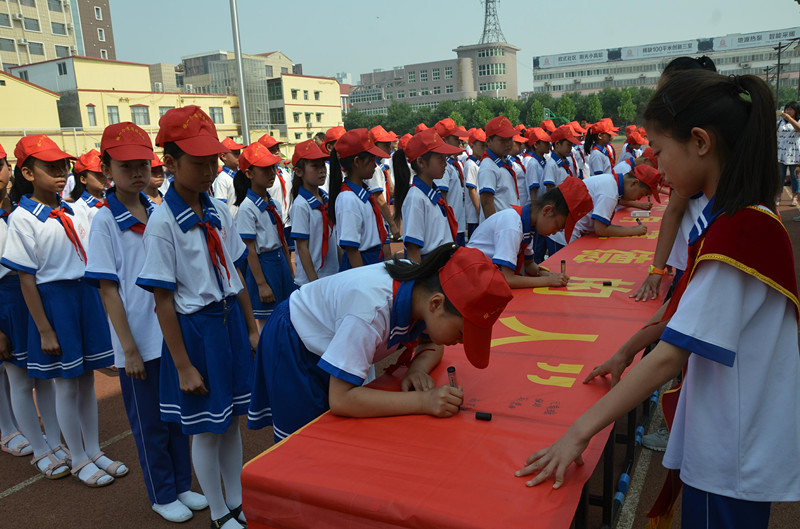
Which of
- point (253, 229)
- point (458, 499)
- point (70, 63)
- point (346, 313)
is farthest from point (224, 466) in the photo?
point (70, 63)

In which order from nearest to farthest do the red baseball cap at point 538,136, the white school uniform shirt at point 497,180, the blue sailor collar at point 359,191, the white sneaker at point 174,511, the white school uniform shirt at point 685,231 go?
the white sneaker at point 174,511, the white school uniform shirt at point 685,231, the blue sailor collar at point 359,191, the white school uniform shirt at point 497,180, the red baseball cap at point 538,136

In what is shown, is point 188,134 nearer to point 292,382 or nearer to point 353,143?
point 292,382

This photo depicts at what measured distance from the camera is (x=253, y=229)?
392 centimetres

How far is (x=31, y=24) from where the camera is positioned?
4406 centimetres

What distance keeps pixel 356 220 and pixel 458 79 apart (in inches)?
3403

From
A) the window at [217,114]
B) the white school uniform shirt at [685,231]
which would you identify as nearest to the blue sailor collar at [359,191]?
the white school uniform shirt at [685,231]

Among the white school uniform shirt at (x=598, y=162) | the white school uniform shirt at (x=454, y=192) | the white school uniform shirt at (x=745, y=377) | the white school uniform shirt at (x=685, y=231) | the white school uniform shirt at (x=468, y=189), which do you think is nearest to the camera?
the white school uniform shirt at (x=745, y=377)

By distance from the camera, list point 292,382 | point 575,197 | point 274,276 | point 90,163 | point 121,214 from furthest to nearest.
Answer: point 90,163 → point 274,276 → point 575,197 → point 121,214 → point 292,382

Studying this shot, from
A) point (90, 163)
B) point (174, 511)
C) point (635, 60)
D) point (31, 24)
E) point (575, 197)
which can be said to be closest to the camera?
point (174, 511)

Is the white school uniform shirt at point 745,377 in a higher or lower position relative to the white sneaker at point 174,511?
higher

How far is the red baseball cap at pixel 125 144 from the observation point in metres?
2.42

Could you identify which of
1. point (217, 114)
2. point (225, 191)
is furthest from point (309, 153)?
point (217, 114)

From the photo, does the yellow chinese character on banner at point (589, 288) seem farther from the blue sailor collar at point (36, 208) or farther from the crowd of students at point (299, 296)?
the blue sailor collar at point (36, 208)

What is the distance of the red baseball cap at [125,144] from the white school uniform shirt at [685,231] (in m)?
2.50
